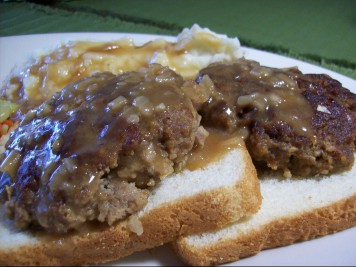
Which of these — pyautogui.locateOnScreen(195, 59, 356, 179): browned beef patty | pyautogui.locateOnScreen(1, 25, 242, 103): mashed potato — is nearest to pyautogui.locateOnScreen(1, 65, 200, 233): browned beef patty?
pyautogui.locateOnScreen(195, 59, 356, 179): browned beef patty

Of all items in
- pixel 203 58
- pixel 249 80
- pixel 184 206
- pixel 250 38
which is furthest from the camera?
pixel 250 38

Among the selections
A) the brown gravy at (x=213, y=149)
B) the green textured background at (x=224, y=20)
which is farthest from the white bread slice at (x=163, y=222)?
the green textured background at (x=224, y=20)

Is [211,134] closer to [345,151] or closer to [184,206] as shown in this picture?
[184,206]

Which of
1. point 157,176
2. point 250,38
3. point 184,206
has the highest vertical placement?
point 157,176

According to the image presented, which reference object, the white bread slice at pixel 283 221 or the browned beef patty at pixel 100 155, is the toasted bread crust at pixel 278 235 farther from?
the browned beef patty at pixel 100 155

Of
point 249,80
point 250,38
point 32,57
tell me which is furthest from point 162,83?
point 250,38

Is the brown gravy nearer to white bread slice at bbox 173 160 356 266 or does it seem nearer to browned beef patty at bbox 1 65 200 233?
browned beef patty at bbox 1 65 200 233
